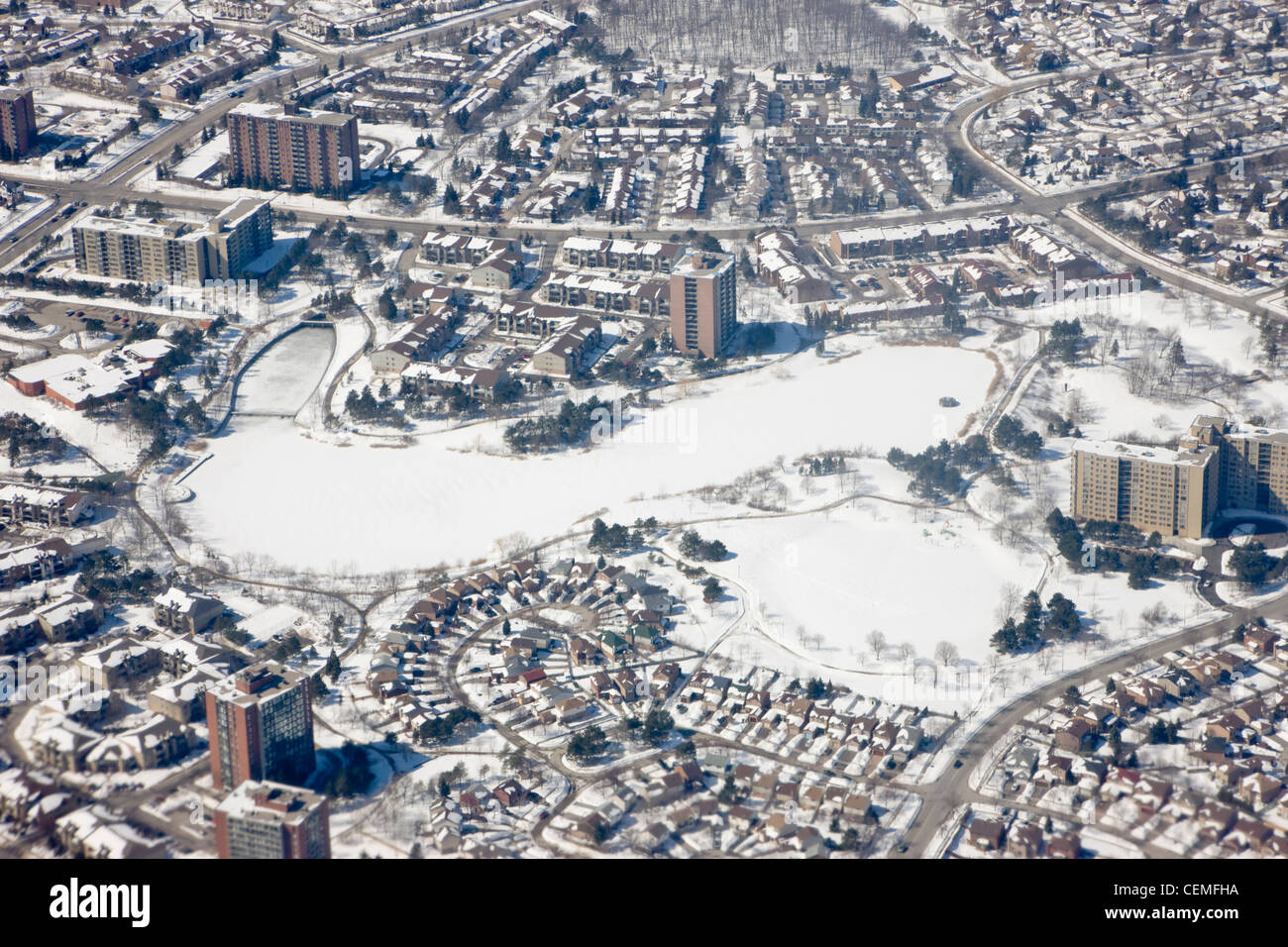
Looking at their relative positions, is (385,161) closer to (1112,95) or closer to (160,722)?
(1112,95)

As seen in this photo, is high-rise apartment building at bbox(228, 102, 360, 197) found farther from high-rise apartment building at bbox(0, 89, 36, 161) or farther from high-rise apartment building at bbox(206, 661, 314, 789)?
high-rise apartment building at bbox(206, 661, 314, 789)

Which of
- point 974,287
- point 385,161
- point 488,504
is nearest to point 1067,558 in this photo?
point 488,504

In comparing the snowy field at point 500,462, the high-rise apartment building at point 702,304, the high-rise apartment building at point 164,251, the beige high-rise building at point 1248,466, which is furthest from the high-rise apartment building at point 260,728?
the high-rise apartment building at point 164,251

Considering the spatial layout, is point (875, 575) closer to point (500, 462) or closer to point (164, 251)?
point (500, 462)

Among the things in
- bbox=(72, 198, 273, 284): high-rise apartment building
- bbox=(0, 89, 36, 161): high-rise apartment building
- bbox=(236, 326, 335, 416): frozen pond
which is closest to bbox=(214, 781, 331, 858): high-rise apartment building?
bbox=(236, 326, 335, 416): frozen pond

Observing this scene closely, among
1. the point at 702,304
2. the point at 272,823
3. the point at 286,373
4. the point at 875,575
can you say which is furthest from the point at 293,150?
the point at 272,823

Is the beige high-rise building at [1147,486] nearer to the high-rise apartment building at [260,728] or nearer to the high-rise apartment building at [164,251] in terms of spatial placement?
the high-rise apartment building at [260,728]
